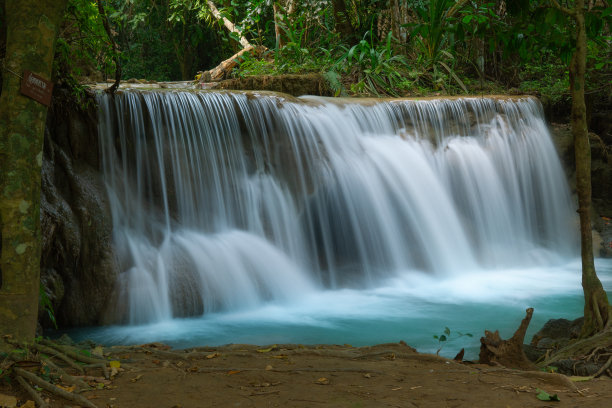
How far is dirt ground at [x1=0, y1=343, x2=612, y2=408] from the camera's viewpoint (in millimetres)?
3393

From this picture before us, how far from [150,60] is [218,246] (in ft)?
56.1

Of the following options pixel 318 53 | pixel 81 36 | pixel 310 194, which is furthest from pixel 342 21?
pixel 81 36

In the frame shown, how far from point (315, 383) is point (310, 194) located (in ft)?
17.3

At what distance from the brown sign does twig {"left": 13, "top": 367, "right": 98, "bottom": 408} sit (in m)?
1.60

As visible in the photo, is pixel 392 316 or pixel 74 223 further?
pixel 392 316

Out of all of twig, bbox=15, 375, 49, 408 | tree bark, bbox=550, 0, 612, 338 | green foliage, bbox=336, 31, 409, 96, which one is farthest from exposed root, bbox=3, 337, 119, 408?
green foliage, bbox=336, 31, 409, 96

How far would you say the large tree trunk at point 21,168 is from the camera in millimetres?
3758

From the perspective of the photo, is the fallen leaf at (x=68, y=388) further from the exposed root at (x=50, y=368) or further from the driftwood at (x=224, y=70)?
the driftwood at (x=224, y=70)

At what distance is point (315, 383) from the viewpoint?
3713 millimetres

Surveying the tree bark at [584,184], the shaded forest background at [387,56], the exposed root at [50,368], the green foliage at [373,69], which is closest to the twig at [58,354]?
the exposed root at [50,368]

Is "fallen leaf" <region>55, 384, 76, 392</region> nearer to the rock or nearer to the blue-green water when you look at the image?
the blue-green water

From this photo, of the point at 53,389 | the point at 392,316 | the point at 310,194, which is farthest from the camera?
the point at 310,194

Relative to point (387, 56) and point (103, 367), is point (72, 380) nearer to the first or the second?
point (103, 367)

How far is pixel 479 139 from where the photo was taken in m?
11.2
